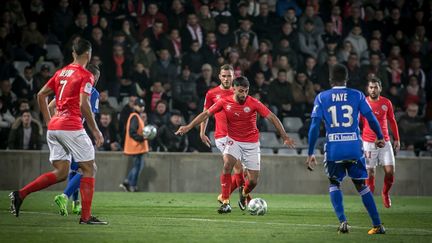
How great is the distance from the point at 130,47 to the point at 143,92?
4.80ft

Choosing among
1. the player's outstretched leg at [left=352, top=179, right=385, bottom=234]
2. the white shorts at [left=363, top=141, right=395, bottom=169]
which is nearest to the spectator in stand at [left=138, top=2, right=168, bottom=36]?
the white shorts at [left=363, top=141, right=395, bottom=169]

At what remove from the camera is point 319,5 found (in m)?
26.9

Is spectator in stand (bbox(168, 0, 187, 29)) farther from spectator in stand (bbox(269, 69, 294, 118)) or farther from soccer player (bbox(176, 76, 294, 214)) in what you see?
soccer player (bbox(176, 76, 294, 214))

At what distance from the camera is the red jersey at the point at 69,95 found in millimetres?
11438

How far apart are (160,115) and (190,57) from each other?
2.08m

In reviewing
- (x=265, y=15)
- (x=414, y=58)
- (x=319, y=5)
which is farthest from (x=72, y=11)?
(x=414, y=58)

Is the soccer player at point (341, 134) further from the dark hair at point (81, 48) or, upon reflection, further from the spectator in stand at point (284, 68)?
the spectator in stand at point (284, 68)

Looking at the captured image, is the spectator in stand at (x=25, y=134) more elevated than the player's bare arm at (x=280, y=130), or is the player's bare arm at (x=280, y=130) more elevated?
the spectator in stand at (x=25, y=134)

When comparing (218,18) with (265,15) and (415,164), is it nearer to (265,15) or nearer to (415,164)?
(265,15)

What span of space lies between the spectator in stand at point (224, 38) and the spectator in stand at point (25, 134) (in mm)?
5577

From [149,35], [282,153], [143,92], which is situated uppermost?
[149,35]

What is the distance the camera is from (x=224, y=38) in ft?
80.1

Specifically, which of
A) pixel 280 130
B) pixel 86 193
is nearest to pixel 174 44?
pixel 280 130

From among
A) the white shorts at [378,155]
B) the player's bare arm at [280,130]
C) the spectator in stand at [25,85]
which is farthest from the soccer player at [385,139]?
the spectator in stand at [25,85]
